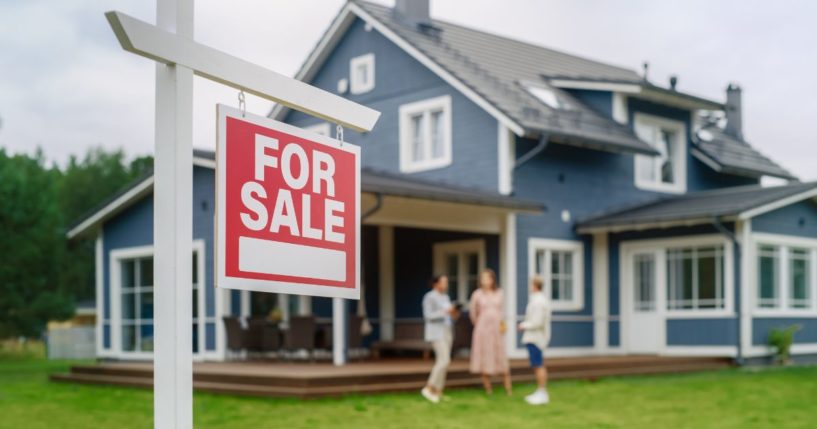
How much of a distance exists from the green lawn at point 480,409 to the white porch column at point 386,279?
493cm

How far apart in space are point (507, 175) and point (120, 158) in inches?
1639

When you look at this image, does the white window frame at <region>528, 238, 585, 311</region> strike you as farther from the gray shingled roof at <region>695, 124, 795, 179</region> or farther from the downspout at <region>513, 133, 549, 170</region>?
the gray shingled roof at <region>695, 124, 795, 179</region>

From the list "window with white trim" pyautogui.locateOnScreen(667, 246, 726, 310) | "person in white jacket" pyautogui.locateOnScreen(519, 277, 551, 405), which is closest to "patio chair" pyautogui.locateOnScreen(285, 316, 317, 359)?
"person in white jacket" pyautogui.locateOnScreen(519, 277, 551, 405)

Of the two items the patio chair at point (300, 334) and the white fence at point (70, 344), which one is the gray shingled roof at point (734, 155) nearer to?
the patio chair at point (300, 334)

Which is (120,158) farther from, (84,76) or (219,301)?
(219,301)

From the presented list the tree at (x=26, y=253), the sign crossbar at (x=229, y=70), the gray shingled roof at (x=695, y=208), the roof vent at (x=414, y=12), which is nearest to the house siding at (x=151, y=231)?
the roof vent at (x=414, y=12)

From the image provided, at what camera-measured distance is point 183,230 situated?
329cm

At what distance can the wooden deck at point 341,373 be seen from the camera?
1234 centimetres

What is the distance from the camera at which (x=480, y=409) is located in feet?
38.8

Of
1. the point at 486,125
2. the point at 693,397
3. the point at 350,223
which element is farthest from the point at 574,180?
the point at 350,223

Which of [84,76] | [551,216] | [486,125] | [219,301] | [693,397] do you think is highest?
[84,76]

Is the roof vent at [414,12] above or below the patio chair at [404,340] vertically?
above

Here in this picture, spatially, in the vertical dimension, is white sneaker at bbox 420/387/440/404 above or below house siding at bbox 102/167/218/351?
below

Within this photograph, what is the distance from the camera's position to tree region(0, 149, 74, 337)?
33.3 m
